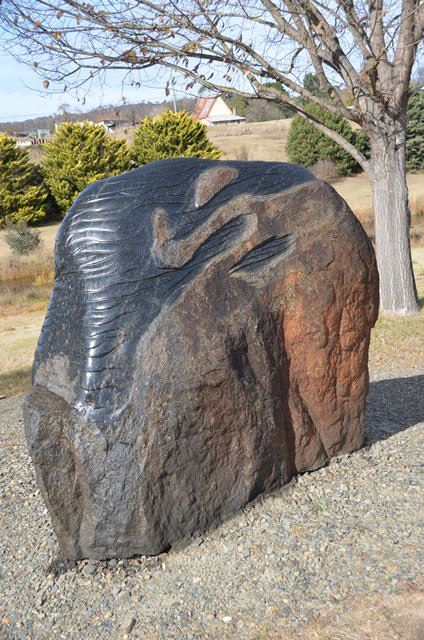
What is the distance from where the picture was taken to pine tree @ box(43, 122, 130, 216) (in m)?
24.2

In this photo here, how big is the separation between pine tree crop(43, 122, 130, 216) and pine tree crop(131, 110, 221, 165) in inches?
37.1

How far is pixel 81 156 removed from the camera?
24094 millimetres

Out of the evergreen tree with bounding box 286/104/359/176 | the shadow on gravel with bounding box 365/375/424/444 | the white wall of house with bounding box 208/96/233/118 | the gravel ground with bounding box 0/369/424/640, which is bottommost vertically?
the shadow on gravel with bounding box 365/375/424/444

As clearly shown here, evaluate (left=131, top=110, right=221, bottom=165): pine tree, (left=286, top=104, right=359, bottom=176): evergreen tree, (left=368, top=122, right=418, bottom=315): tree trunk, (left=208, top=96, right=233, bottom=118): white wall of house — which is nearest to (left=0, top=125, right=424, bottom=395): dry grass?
(left=368, top=122, right=418, bottom=315): tree trunk

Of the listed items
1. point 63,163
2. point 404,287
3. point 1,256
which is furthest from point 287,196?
point 63,163

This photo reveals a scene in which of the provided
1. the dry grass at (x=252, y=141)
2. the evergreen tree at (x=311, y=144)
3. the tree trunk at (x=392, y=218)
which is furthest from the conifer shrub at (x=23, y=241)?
the tree trunk at (x=392, y=218)

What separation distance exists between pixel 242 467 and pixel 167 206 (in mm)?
1479

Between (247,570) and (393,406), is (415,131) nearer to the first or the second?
(393,406)

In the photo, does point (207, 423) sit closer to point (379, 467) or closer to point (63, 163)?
point (379, 467)

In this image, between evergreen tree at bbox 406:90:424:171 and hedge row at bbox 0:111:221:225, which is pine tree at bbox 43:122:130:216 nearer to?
hedge row at bbox 0:111:221:225

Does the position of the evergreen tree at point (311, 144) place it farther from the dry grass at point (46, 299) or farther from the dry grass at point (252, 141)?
the dry grass at point (252, 141)

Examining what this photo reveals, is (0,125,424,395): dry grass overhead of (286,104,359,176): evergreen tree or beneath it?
beneath

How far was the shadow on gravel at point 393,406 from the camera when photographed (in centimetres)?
500

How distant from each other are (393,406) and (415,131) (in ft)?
84.2
